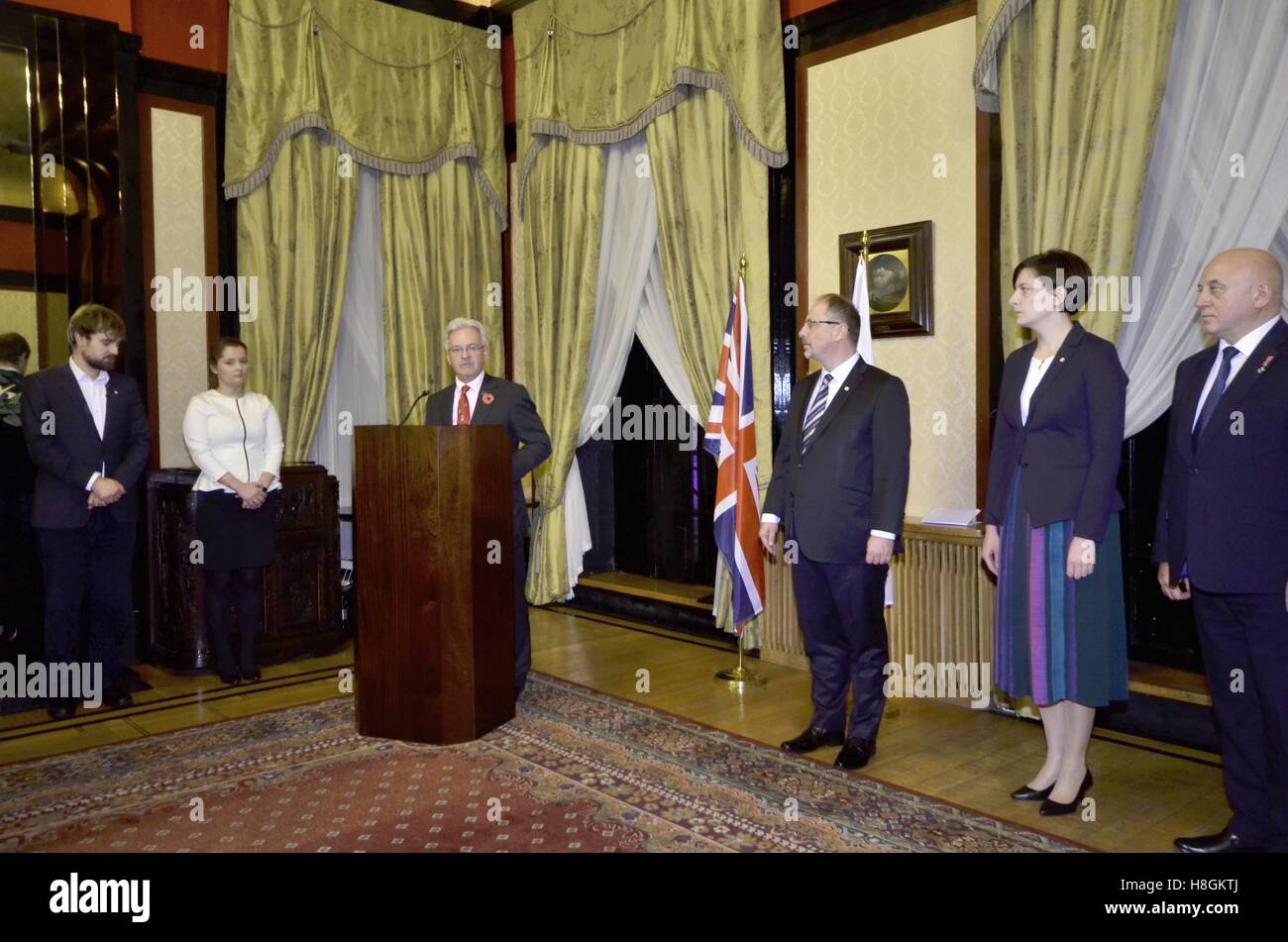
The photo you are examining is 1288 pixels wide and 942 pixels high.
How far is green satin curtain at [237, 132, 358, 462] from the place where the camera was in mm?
5637

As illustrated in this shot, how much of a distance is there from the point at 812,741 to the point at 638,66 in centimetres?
392

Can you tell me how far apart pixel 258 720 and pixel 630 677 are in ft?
5.44

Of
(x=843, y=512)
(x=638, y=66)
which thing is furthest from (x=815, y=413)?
→ (x=638, y=66)

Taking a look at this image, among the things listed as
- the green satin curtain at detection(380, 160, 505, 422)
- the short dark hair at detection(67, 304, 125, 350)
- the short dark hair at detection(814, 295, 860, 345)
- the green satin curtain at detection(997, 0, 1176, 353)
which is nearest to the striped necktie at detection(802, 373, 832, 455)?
the short dark hair at detection(814, 295, 860, 345)

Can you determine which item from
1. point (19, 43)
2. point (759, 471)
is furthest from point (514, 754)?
point (19, 43)

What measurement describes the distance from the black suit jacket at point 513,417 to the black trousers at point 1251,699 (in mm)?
2448

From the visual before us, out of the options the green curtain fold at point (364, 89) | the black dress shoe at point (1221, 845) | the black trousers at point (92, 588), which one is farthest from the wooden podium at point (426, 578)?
the green curtain fold at point (364, 89)

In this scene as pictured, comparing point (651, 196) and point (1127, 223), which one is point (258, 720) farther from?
point (1127, 223)

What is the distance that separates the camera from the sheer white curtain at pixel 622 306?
5.71 meters

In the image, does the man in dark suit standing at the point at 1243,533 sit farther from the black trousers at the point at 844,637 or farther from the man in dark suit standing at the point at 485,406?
the man in dark suit standing at the point at 485,406

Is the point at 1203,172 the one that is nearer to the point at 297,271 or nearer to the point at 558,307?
the point at 558,307

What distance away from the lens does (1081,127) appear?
3.69 metres

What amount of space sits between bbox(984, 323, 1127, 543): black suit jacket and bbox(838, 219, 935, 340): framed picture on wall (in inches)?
57.1

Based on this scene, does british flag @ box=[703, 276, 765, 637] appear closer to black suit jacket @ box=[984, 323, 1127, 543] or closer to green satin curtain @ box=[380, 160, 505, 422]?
black suit jacket @ box=[984, 323, 1127, 543]
